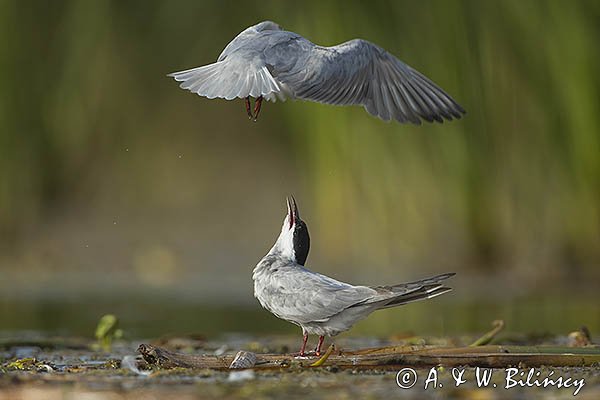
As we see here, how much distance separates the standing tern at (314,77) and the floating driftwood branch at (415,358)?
A: 3.70 ft

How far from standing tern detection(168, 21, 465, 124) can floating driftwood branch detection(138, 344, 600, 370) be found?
3.70ft

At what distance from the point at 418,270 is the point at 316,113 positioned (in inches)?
70.2

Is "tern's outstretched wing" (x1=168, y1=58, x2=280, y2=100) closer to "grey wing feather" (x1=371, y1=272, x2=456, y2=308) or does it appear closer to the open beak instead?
the open beak

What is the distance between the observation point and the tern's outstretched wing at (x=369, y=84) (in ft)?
19.8

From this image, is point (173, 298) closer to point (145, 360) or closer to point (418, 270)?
point (418, 270)

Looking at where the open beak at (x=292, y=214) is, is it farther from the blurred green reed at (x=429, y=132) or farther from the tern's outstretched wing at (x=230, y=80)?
the blurred green reed at (x=429, y=132)

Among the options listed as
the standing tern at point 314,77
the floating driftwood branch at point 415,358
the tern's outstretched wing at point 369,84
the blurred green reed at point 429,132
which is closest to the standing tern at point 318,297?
the floating driftwood branch at point 415,358

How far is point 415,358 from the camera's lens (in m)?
5.34

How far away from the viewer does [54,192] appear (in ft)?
47.2

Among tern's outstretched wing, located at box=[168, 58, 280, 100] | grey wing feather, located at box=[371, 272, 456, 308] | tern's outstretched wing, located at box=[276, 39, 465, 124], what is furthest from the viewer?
tern's outstretched wing, located at box=[276, 39, 465, 124]

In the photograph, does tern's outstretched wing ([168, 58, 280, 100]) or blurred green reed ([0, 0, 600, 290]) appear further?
blurred green reed ([0, 0, 600, 290])

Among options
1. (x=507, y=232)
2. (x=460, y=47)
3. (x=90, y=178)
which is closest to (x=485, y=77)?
(x=460, y=47)

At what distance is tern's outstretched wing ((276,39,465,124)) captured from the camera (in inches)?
238

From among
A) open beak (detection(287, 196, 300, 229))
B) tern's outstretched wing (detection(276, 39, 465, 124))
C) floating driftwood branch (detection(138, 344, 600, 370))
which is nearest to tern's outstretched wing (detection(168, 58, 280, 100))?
tern's outstretched wing (detection(276, 39, 465, 124))
